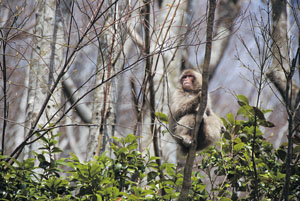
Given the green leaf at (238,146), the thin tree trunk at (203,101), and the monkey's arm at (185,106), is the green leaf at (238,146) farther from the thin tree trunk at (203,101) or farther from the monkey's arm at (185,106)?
the monkey's arm at (185,106)

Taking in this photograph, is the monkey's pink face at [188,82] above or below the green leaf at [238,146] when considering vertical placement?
above

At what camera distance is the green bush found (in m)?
3.65

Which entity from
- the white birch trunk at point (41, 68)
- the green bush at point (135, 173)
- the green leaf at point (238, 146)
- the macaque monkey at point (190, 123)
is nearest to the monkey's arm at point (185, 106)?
the macaque monkey at point (190, 123)

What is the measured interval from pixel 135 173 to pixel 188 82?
279 centimetres

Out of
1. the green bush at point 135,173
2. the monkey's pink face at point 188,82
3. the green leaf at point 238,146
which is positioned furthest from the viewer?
the monkey's pink face at point 188,82

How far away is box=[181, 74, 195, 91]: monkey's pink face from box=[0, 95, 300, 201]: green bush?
1.85 m

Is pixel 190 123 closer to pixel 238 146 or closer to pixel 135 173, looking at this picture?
pixel 238 146

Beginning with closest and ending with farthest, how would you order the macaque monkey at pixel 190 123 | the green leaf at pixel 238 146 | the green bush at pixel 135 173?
the green bush at pixel 135 173 → the green leaf at pixel 238 146 → the macaque monkey at pixel 190 123

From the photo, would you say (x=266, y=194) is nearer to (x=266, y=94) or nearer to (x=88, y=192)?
(x=88, y=192)

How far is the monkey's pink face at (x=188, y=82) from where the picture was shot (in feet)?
21.4

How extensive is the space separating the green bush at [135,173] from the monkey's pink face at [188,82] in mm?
1850

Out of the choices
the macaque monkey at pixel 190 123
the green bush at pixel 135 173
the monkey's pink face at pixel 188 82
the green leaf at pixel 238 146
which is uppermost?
the monkey's pink face at pixel 188 82

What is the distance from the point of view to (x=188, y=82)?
6543mm

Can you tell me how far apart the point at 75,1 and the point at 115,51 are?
1.31 m
